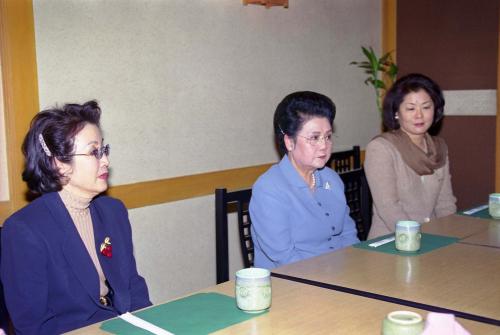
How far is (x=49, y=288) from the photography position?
1.89m

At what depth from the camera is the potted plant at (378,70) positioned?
15.8ft

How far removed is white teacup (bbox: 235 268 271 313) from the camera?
158cm

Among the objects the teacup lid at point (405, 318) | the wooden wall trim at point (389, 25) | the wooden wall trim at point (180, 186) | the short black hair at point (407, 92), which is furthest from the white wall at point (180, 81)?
the teacup lid at point (405, 318)

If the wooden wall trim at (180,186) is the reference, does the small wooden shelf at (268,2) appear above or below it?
above

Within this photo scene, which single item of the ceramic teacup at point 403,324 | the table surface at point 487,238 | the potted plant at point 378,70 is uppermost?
the potted plant at point 378,70

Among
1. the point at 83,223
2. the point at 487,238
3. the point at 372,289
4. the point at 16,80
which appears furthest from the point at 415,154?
the point at 16,80

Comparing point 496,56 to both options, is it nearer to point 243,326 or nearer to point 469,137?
point 469,137

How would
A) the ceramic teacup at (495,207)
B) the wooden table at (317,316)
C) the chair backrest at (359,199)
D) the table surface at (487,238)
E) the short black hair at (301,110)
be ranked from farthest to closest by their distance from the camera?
the chair backrest at (359,199)
the ceramic teacup at (495,207)
the short black hair at (301,110)
the table surface at (487,238)
the wooden table at (317,316)

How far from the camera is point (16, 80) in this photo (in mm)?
2885

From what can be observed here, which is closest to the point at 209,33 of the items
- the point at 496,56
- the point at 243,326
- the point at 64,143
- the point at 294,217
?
the point at 294,217

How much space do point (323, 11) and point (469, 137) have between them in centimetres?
145

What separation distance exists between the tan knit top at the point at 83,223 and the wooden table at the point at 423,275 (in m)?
0.57

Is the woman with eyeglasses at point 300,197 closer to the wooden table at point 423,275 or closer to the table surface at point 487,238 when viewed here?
the wooden table at point 423,275

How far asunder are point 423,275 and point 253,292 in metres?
0.62
